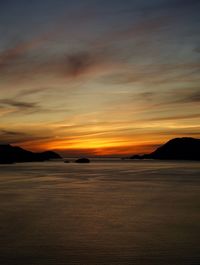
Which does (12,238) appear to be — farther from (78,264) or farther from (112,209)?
Result: (112,209)

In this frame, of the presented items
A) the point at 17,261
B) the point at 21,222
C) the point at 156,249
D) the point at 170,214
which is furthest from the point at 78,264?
the point at 170,214

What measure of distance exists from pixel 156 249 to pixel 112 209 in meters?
10.2

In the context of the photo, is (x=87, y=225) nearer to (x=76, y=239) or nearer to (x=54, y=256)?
(x=76, y=239)

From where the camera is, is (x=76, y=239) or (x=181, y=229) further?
(x=181, y=229)

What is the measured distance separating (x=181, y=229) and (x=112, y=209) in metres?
7.26

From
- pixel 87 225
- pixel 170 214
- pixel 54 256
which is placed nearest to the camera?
pixel 54 256

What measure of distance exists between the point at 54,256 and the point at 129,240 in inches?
135

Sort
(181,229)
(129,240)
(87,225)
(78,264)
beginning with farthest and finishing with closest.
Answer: (87,225), (181,229), (129,240), (78,264)

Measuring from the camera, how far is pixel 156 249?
39.2ft

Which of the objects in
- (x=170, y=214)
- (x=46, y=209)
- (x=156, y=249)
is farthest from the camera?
(x=46, y=209)

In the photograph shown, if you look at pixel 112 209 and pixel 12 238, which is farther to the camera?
pixel 112 209

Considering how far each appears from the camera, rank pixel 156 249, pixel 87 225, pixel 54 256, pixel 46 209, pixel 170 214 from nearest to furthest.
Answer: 1. pixel 54 256
2. pixel 156 249
3. pixel 87 225
4. pixel 170 214
5. pixel 46 209

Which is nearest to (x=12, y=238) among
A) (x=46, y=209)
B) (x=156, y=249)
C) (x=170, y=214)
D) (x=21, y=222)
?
(x=21, y=222)

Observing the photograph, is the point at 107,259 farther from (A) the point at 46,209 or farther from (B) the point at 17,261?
(A) the point at 46,209
